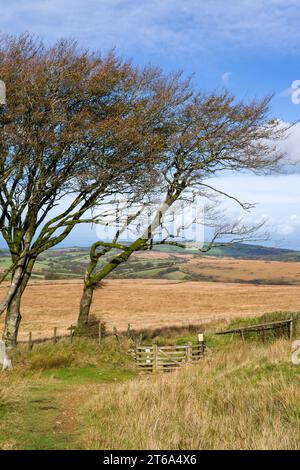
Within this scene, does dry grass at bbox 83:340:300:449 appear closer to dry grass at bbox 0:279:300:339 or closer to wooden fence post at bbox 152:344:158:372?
wooden fence post at bbox 152:344:158:372

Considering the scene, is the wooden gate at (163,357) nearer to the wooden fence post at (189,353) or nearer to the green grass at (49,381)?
the wooden fence post at (189,353)

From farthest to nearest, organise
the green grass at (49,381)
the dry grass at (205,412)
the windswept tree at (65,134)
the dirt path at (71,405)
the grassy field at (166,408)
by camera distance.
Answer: the windswept tree at (65,134)
the dirt path at (71,405)
the green grass at (49,381)
the grassy field at (166,408)
the dry grass at (205,412)

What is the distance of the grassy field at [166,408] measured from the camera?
9414mm

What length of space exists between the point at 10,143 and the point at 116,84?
598 centimetres

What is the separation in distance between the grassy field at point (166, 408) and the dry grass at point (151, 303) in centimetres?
2224

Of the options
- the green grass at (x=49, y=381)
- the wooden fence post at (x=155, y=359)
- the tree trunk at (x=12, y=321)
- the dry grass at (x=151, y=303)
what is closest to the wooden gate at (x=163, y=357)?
the wooden fence post at (x=155, y=359)

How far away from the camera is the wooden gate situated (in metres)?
23.7

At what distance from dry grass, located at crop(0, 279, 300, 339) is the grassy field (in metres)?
22.2

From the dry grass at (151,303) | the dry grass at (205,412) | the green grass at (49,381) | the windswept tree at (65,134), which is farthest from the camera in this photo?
the dry grass at (151,303)
